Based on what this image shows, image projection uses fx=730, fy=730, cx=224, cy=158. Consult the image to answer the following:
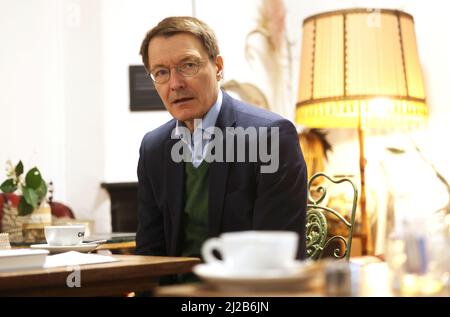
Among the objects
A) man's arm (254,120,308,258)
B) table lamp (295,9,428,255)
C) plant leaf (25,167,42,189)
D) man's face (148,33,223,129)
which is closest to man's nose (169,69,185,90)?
man's face (148,33,223,129)

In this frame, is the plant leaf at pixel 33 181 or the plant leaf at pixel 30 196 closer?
the plant leaf at pixel 30 196

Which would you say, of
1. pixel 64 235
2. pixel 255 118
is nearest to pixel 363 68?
pixel 255 118

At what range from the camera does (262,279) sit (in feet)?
2.75

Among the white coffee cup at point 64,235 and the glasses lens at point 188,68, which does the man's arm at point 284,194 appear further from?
the white coffee cup at point 64,235

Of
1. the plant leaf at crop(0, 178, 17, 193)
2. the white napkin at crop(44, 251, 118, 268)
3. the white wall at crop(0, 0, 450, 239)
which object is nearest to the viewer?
the white napkin at crop(44, 251, 118, 268)

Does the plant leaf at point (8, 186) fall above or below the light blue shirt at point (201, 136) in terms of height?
below

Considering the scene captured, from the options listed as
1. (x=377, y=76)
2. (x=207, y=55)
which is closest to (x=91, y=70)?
(x=377, y=76)

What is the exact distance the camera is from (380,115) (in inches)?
141

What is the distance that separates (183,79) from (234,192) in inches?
13.1

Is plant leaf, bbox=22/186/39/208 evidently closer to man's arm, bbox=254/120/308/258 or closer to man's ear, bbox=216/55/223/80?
man's ear, bbox=216/55/223/80

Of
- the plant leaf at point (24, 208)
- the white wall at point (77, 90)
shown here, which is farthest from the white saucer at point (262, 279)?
the white wall at point (77, 90)

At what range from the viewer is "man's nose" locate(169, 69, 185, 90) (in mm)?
1930

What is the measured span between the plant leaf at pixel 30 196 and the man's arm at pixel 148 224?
1079 mm

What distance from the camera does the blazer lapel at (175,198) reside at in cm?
196
